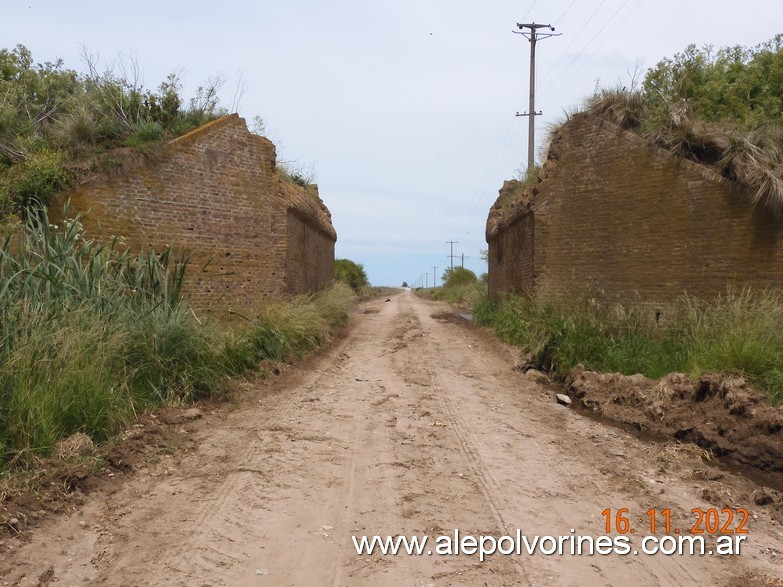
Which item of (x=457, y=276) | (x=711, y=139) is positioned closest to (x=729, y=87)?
(x=711, y=139)

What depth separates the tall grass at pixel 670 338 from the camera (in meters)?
7.66

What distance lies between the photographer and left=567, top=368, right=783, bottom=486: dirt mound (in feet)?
21.5

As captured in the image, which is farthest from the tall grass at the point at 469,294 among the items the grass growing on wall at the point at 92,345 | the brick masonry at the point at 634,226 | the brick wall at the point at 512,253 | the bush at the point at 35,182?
the bush at the point at 35,182

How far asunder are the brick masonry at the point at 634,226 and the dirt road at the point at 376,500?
3.57 m

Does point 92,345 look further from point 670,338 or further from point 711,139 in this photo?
point 711,139

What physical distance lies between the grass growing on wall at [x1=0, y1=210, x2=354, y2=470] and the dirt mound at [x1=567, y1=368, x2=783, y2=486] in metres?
5.55

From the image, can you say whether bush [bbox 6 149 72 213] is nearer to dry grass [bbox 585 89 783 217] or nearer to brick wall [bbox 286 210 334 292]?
→ brick wall [bbox 286 210 334 292]

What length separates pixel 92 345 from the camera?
6.48 metres

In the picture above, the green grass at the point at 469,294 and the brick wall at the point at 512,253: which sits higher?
the brick wall at the point at 512,253

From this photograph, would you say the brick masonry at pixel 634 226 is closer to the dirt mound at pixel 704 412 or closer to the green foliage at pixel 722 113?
the green foliage at pixel 722 113

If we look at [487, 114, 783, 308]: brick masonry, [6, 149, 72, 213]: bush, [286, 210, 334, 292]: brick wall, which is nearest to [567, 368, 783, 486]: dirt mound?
[487, 114, 783, 308]: brick masonry

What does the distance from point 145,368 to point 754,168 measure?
9.45 metres

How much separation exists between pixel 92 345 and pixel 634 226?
906 cm

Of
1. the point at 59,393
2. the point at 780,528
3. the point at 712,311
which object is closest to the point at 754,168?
the point at 712,311
